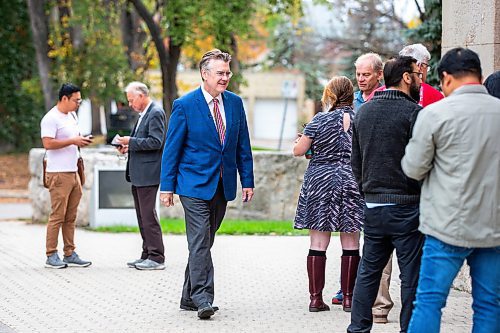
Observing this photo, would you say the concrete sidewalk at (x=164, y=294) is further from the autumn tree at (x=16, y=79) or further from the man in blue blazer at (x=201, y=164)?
the autumn tree at (x=16, y=79)

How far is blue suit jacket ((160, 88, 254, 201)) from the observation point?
28.1 ft

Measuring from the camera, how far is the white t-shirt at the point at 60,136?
1123 centimetres

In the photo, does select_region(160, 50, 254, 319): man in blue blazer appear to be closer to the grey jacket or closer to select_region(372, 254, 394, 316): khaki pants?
select_region(372, 254, 394, 316): khaki pants

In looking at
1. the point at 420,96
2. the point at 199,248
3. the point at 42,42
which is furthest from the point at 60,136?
the point at 42,42

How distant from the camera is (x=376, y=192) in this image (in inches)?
271

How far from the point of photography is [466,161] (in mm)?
5926

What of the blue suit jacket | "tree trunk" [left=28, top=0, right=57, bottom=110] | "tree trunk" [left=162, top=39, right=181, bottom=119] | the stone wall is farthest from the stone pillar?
"tree trunk" [left=28, top=0, right=57, bottom=110]

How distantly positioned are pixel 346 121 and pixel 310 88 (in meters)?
52.3

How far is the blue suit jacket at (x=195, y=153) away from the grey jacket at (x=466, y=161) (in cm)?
286

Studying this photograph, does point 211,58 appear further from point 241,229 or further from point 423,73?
point 241,229

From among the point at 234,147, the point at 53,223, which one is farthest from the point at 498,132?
the point at 53,223

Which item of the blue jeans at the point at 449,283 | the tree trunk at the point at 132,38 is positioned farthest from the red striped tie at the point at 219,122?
the tree trunk at the point at 132,38

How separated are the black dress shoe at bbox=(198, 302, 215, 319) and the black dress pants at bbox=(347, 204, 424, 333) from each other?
166 centimetres

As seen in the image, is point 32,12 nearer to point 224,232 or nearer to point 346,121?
point 224,232
